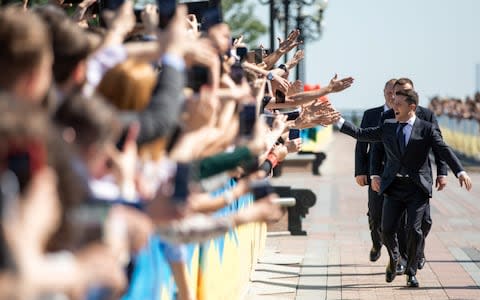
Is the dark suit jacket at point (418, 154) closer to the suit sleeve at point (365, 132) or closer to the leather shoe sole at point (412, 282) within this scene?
the suit sleeve at point (365, 132)

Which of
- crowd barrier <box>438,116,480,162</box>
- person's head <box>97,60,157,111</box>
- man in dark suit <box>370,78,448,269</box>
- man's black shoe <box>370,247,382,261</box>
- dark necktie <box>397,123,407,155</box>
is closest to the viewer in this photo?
person's head <box>97,60,157,111</box>

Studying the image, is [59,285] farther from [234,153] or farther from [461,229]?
[461,229]

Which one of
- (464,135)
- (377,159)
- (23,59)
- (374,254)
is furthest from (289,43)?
(464,135)

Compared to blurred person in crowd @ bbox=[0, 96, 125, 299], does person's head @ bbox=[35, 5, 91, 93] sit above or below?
above

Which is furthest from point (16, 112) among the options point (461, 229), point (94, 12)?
point (461, 229)

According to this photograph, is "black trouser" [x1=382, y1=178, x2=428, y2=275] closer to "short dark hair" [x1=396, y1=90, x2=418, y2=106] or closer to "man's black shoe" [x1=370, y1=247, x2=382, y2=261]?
"short dark hair" [x1=396, y1=90, x2=418, y2=106]

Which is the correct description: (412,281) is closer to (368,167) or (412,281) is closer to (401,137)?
(401,137)

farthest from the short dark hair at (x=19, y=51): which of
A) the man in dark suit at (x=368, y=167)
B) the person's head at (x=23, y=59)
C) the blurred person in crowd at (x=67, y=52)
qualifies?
the man in dark suit at (x=368, y=167)

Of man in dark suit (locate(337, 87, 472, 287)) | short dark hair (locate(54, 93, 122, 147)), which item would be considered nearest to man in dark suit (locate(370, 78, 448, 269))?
man in dark suit (locate(337, 87, 472, 287))

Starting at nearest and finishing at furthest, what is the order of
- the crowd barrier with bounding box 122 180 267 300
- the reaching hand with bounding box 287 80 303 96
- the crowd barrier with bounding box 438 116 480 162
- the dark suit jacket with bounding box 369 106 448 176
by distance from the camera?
the crowd barrier with bounding box 122 180 267 300 → the reaching hand with bounding box 287 80 303 96 → the dark suit jacket with bounding box 369 106 448 176 → the crowd barrier with bounding box 438 116 480 162

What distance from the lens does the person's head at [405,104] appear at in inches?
453

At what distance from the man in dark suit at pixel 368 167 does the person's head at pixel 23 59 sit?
938 cm

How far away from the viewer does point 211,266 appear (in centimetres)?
780

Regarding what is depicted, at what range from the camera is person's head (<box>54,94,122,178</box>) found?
135 inches
